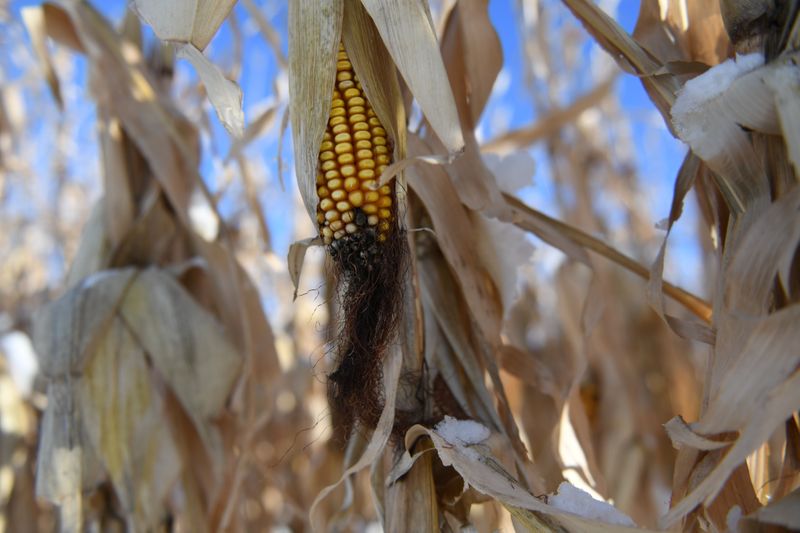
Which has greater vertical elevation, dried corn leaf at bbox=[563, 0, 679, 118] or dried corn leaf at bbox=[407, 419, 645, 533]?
dried corn leaf at bbox=[563, 0, 679, 118]

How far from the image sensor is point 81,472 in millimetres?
1055

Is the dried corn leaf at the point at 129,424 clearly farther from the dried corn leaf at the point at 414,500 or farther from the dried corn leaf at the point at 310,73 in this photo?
the dried corn leaf at the point at 310,73

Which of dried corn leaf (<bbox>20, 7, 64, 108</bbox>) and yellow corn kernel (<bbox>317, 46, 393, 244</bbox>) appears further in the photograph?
dried corn leaf (<bbox>20, 7, 64, 108</bbox>)

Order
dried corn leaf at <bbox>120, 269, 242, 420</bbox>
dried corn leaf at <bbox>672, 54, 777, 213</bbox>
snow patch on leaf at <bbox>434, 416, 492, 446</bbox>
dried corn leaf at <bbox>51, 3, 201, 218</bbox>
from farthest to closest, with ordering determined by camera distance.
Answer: dried corn leaf at <bbox>51, 3, 201, 218</bbox>, dried corn leaf at <bbox>120, 269, 242, 420</bbox>, snow patch on leaf at <bbox>434, 416, 492, 446</bbox>, dried corn leaf at <bbox>672, 54, 777, 213</bbox>

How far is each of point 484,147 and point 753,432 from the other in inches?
41.9

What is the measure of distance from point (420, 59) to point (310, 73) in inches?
4.4

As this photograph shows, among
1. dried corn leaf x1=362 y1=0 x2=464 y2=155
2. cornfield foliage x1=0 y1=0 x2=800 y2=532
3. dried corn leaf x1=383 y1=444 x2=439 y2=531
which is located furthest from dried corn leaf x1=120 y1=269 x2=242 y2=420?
dried corn leaf x1=362 y1=0 x2=464 y2=155

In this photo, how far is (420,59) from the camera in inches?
26.1

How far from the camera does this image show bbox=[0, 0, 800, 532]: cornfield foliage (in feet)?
2.13

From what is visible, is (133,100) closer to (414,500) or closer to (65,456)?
(65,456)

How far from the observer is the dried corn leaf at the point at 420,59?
65cm

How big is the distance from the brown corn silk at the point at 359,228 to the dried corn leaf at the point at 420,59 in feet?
0.21

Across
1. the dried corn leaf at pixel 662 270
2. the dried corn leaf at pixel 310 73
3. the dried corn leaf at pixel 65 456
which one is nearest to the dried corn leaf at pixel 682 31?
the dried corn leaf at pixel 662 270

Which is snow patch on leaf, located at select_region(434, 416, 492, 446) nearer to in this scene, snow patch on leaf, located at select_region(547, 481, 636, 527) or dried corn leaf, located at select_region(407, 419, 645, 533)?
dried corn leaf, located at select_region(407, 419, 645, 533)
